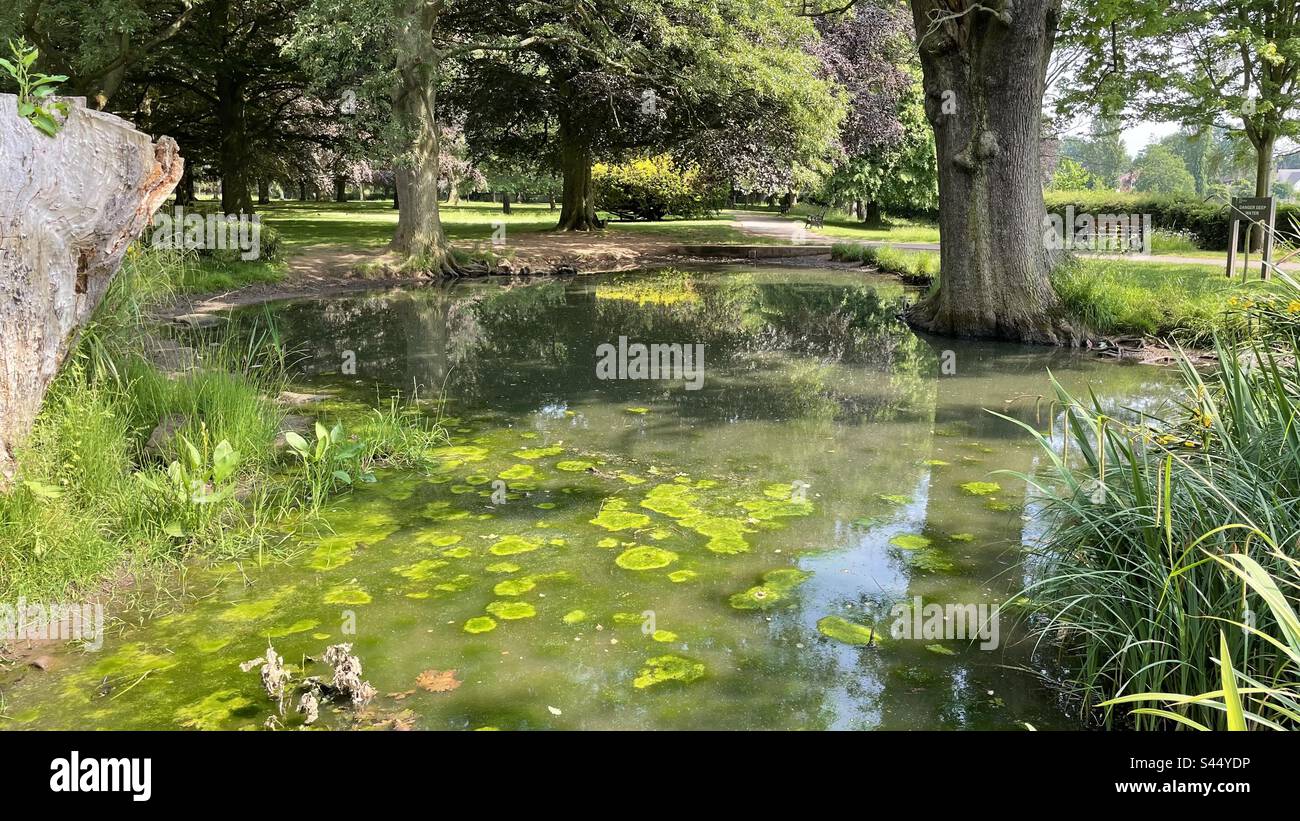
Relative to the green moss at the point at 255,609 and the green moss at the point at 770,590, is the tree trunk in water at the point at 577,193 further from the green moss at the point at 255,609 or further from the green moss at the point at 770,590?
the green moss at the point at 255,609

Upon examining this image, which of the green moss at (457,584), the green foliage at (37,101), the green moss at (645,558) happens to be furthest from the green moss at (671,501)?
the green foliage at (37,101)

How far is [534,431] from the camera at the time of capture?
26.0 ft

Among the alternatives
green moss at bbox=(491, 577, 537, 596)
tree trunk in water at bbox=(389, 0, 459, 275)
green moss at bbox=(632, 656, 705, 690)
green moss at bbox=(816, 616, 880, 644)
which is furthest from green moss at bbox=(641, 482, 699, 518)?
tree trunk in water at bbox=(389, 0, 459, 275)

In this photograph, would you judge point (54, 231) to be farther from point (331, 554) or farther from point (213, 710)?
point (213, 710)

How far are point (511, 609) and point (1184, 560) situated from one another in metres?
2.91

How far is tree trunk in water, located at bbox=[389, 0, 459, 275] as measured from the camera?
16.9 meters

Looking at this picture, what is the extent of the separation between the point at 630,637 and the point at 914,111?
31345mm

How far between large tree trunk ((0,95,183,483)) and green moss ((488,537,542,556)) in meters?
2.44

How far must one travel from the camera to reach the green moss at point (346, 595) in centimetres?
462

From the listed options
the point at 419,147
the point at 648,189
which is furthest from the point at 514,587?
the point at 648,189

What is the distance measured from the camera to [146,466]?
5754 millimetres

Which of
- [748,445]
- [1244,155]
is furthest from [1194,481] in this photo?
[1244,155]

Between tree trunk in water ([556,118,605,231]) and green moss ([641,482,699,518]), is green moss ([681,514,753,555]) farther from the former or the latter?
tree trunk in water ([556,118,605,231])

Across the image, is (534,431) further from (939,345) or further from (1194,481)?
(939,345)
